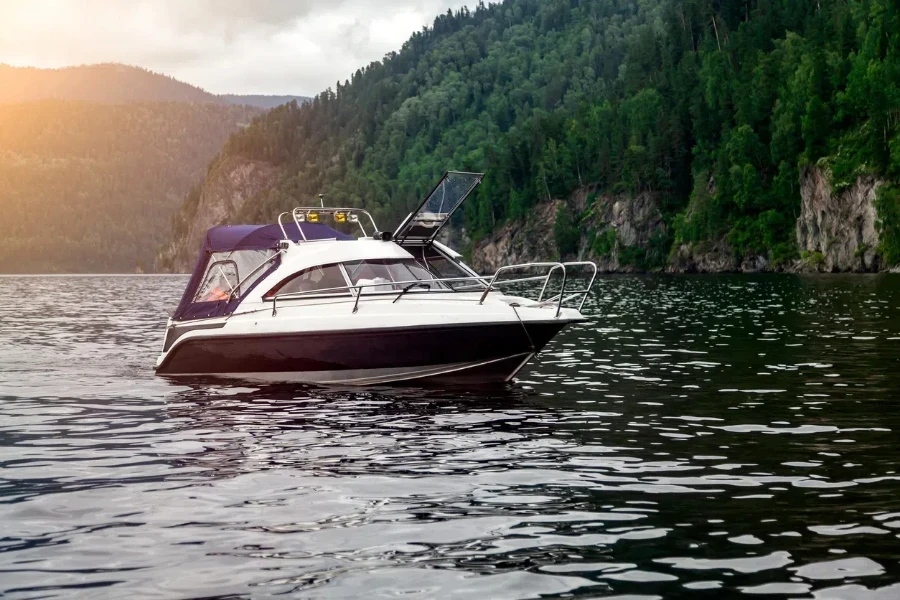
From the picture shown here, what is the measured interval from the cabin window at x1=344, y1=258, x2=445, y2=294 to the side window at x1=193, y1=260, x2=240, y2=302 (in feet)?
8.76

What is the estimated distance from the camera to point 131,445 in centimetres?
1359

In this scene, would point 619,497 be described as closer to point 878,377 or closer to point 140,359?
point 878,377

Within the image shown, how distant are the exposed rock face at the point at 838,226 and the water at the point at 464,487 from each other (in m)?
82.6

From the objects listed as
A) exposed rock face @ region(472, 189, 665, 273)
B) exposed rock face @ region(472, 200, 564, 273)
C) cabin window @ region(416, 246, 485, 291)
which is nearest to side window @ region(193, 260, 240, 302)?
cabin window @ region(416, 246, 485, 291)

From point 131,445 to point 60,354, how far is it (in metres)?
15.4

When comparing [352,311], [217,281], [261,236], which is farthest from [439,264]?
[217,281]

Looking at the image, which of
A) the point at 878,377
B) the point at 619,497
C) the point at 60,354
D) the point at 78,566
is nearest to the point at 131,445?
the point at 78,566

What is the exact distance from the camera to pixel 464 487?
10.7 metres

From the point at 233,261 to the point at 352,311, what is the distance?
3.86m

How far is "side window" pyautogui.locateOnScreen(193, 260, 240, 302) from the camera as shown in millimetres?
20811

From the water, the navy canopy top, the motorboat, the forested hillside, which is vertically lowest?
the water

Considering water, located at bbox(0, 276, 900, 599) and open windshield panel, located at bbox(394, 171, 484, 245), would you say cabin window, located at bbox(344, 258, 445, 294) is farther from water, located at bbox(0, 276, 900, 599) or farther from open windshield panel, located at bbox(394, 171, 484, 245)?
water, located at bbox(0, 276, 900, 599)

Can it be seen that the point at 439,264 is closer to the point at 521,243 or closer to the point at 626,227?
the point at 626,227

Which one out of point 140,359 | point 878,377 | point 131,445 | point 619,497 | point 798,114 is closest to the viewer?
point 619,497
